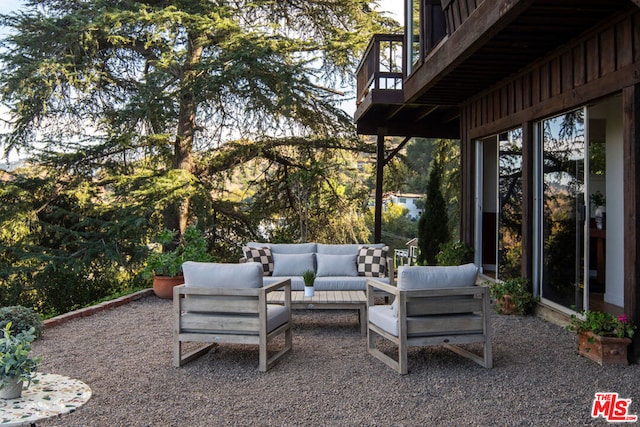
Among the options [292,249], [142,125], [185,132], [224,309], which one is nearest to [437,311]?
[224,309]

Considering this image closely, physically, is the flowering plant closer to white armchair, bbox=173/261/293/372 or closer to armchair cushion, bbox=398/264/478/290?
armchair cushion, bbox=398/264/478/290

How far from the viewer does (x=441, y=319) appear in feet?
13.3

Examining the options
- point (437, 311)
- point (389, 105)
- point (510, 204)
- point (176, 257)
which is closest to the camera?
point (437, 311)

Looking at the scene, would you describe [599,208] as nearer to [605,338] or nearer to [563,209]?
[563,209]

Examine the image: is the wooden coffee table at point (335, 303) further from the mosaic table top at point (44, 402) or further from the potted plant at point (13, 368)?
the potted plant at point (13, 368)

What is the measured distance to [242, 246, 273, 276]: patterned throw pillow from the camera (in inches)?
261

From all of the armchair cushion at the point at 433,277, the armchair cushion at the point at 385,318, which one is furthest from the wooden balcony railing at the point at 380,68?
the armchair cushion at the point at 433,277

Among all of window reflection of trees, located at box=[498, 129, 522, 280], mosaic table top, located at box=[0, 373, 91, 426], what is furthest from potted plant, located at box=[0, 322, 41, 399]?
window reflection of trees, located at box=[498, 129, 522, 280]

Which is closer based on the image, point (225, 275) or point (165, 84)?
point (225, 275)

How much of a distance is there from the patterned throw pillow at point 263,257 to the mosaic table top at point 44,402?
154 inches

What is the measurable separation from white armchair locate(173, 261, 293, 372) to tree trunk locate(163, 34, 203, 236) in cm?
585

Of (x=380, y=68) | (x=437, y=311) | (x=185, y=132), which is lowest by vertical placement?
(x=437, y=311)

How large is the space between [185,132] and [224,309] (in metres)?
7.42

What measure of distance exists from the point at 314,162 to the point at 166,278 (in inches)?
194
